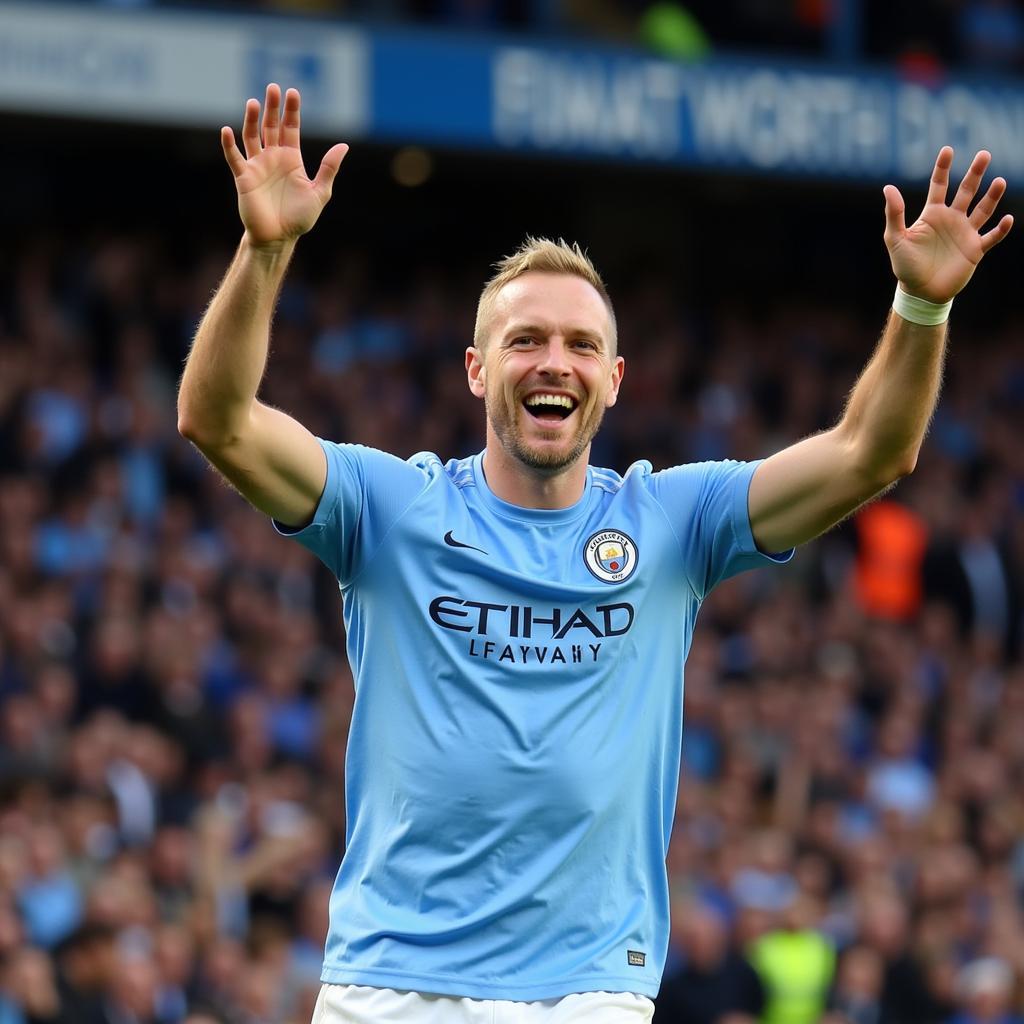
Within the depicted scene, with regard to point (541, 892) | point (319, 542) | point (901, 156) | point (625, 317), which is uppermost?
point (901, 156)

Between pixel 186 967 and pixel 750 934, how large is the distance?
3.30m

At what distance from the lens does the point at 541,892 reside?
4113 mm

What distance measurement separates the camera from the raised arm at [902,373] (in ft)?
14.0

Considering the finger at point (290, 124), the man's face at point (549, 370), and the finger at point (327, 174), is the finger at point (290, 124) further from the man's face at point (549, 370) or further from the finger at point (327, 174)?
the man's face at point (549, 370)

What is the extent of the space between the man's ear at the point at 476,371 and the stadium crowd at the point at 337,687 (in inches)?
221

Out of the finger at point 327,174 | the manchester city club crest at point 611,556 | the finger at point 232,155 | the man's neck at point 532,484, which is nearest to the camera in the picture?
the finger at point 232,155

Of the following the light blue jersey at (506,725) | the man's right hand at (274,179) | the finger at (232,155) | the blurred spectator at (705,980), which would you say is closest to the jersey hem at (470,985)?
the light blue jersey at (506,725)

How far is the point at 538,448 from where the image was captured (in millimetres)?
4383

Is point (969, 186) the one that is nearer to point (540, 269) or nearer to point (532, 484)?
point (540, 269)

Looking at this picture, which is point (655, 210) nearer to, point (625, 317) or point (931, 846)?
point (625, 317)

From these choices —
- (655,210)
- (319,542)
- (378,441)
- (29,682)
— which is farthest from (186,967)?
(655,210)

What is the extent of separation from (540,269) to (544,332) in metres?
0.17

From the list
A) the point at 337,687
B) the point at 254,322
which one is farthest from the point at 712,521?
the point at 337,687

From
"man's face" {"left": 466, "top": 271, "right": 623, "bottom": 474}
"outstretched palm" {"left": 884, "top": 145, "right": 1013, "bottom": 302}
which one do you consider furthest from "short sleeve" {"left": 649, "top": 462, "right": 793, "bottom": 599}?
"outstretched palm" {"left": 884, "top": 145, "right": 1013, "bottom": 302}
